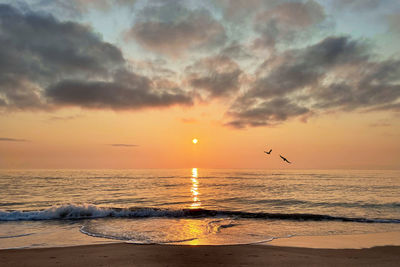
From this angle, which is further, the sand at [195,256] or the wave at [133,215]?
the wave at [133,215]

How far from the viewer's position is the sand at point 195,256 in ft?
33.2

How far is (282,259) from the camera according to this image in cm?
1061

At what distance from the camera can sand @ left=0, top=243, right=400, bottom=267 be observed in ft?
33.2

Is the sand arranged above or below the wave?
above

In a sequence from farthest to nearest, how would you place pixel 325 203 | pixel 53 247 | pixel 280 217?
pixel 325 203, pixel 280 217, pixel 53 247

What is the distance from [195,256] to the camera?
1094cm

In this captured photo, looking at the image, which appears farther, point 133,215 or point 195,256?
point 133,215

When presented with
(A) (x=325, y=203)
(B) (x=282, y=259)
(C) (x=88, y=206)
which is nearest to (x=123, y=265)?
(B) (x=282, y=259)

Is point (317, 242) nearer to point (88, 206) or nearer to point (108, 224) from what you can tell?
point (108, 224)

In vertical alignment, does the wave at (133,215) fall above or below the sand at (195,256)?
below

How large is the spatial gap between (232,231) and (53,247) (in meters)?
10.8

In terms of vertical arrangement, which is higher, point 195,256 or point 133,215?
point 195,256

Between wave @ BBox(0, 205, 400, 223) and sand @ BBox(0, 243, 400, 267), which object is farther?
wave @ BBox(0, 205, 400, 223)

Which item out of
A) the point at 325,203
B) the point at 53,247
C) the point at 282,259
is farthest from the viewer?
the point at 325,203
